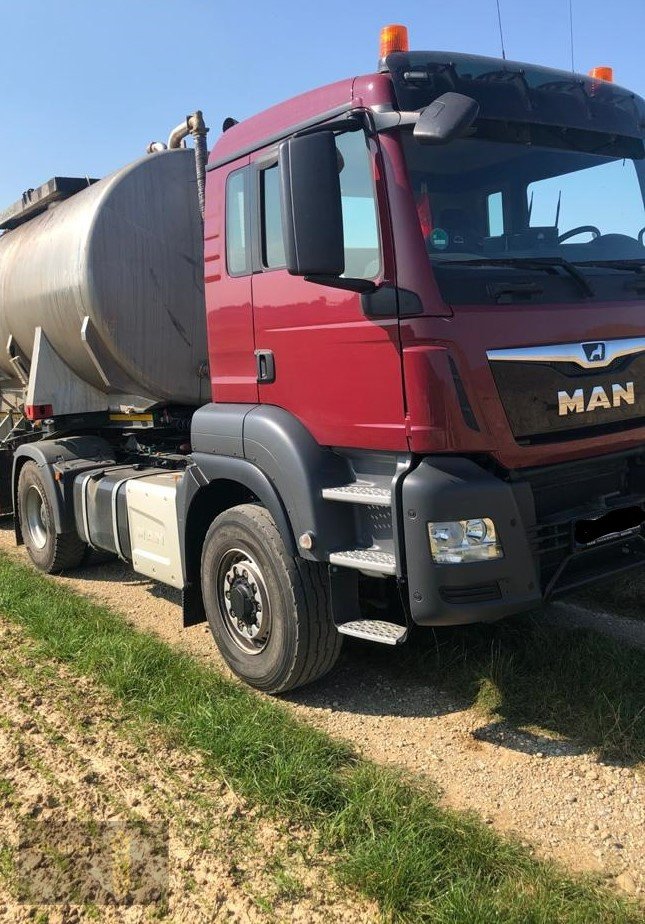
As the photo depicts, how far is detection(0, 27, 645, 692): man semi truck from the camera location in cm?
318

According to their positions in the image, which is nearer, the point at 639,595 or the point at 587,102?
the point at 587,102

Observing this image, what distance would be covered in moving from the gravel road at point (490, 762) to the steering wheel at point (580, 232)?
2317 millimetres

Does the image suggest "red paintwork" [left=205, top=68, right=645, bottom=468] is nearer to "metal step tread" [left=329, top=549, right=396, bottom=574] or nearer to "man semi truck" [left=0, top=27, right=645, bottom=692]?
"man semi truck" [left=0, top=27, right=645, bottom=692]

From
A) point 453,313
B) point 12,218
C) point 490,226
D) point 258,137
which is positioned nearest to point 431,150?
point 490,226

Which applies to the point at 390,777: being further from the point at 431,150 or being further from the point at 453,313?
the point at 431,150

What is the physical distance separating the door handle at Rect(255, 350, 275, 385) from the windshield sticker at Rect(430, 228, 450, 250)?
1027 millimetres

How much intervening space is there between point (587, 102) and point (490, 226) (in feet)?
2.80

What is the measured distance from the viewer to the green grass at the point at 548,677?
352 centimetres

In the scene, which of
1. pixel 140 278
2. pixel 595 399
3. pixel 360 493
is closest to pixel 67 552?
pixel 140 278

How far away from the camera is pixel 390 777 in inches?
124

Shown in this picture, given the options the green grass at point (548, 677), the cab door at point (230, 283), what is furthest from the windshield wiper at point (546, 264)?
the green grass at point (548, 677)

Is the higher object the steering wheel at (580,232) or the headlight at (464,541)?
the steering wheel at (580,232)

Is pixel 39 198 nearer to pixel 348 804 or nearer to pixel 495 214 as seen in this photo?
pixel 495 214

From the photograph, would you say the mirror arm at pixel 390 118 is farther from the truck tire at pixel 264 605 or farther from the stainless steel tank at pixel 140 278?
the stainless steel tank at pixel 140 278
